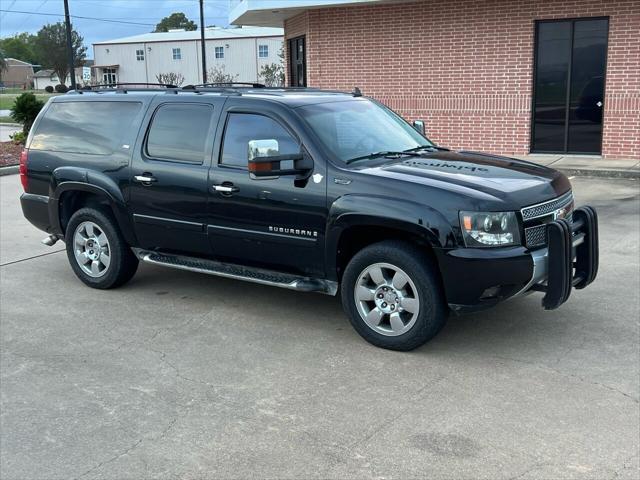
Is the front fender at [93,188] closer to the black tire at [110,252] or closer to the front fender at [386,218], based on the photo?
the black tire at [110,252]

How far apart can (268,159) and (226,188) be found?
0.67m

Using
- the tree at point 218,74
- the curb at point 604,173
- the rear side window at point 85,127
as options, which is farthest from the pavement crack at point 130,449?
the tree at point 218,74

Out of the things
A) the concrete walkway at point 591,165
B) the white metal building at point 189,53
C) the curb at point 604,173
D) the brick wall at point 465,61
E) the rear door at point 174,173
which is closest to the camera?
the rear door at point 174,173

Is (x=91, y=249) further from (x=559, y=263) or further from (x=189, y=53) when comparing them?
(x=189, y=53)

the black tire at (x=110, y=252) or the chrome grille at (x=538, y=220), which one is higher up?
the chrome grille at (x=538, y=220)

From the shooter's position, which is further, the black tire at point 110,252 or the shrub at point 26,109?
the shrub at point 26,109

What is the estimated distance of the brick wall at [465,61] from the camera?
14.3m

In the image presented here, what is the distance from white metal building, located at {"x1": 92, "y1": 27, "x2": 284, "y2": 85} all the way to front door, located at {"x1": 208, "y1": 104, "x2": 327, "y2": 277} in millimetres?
61187

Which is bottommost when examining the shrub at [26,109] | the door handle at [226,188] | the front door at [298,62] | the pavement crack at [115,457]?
the pavement crack at [115,457]

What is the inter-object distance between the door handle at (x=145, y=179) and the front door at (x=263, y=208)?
0.66 meters

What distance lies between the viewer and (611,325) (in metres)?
5.52

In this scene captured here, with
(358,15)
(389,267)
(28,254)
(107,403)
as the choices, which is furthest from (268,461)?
(358,15)

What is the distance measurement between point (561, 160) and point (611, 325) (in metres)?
9.64

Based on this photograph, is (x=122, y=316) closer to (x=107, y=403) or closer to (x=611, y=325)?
(x=107, y=403)
